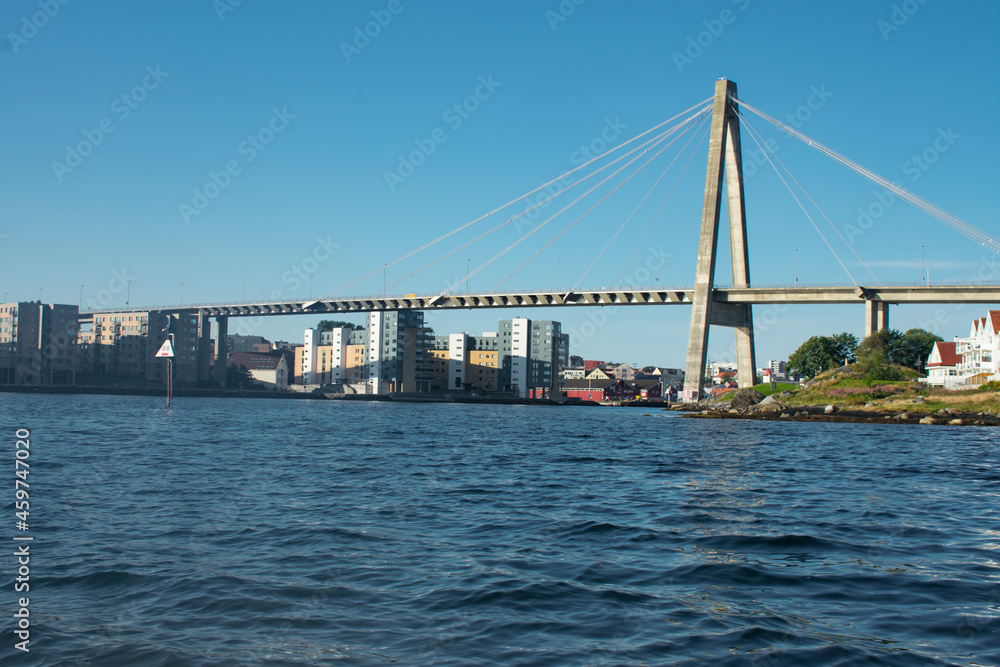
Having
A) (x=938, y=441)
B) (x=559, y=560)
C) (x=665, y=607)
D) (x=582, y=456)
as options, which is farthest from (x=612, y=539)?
(x=938, y=441)

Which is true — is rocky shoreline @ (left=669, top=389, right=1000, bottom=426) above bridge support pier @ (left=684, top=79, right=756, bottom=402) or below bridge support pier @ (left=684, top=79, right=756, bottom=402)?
below

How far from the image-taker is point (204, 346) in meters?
116

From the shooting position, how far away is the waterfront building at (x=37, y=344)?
112 metres

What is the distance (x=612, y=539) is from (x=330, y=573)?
3601 mm

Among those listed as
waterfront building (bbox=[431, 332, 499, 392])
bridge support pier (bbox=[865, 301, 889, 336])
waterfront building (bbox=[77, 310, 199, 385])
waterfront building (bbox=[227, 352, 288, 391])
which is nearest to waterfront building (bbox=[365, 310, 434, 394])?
waterfront building (bbox=[431, 332, 499, 392])

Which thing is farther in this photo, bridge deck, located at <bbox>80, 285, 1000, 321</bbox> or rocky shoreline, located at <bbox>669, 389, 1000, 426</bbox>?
bridge deck, located at <bbox>80, 285, 1000, 321</bbox>

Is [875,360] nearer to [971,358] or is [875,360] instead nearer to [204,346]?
[971,358]

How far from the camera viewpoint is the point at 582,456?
72.2 ft

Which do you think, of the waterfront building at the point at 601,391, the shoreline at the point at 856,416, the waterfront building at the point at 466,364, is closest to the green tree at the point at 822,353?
the shoreline at the point at 856,416

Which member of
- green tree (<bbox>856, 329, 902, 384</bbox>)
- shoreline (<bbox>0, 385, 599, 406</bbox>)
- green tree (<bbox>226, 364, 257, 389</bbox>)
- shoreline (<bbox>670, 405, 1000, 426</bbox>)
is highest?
green tree (<bbox>856, 329, 902, 384</bbox>)

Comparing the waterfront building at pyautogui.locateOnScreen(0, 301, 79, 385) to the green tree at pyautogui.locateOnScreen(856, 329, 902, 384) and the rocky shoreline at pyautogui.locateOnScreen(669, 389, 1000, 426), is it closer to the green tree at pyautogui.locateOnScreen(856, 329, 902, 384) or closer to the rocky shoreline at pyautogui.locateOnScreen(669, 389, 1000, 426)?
the rocky shoreline at pyautogui.locateOnScreen(669, 389, 1000, 426)

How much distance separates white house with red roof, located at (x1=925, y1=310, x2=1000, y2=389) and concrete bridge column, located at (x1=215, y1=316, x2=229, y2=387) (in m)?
93.2

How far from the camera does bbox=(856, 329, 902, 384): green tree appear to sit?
2208 inches

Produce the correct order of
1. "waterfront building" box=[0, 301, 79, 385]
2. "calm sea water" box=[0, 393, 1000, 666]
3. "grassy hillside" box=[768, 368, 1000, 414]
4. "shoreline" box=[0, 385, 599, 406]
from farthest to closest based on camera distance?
"waterfront building" box=[0, 301, 79, 385], "shoreline" box=[0, 385, 599, 406], "grassy hillside" box=[768, 368, 1000, 414], "calm sea water" box=[0, 393, 1000, 666]
